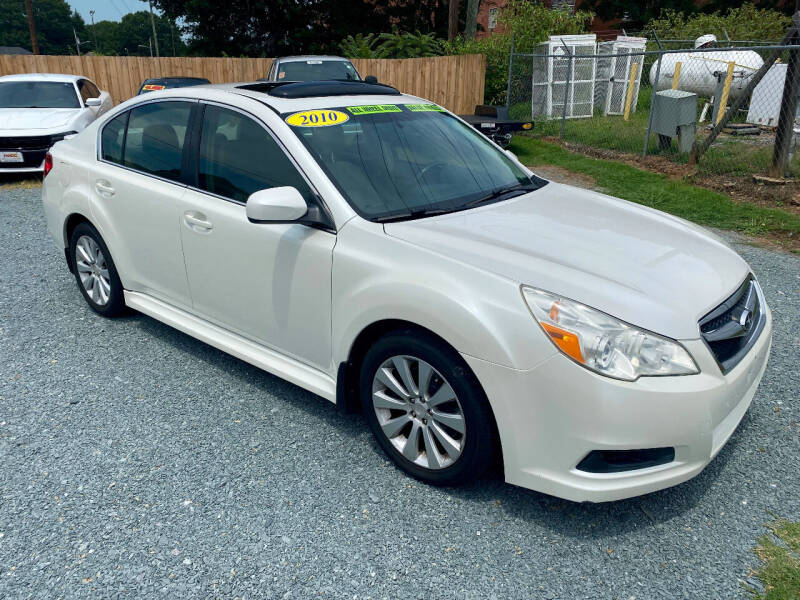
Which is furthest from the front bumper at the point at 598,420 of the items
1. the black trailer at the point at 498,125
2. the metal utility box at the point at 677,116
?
the black trailer at the point at 498,125

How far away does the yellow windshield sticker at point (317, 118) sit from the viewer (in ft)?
11.4

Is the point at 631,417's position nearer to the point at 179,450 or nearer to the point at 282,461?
the point at 282,461

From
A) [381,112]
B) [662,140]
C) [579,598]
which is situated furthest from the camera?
[662,140]

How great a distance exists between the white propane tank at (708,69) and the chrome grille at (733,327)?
13.5m

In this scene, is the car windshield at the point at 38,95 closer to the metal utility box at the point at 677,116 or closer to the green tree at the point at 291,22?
the metal utility box at the point at 677,116

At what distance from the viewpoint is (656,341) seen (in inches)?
99.0

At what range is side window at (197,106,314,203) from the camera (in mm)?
3381

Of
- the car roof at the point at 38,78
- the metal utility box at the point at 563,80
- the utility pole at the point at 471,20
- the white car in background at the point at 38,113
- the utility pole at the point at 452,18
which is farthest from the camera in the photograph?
the utility pole at the point at 471,20

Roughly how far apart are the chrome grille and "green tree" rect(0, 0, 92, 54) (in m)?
108

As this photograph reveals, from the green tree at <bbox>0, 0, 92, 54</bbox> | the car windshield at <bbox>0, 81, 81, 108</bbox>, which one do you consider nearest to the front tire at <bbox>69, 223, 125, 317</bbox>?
the car windshield at <bbox>0, 81, 81, 108</bbox>

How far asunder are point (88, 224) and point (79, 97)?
8230 mm

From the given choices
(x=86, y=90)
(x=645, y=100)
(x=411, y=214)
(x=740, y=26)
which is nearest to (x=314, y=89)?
(x=411, y=214)

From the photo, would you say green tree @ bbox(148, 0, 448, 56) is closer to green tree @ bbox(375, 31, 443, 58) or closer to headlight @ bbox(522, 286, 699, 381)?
green tree @ bbox(375, 31, 443, 58)

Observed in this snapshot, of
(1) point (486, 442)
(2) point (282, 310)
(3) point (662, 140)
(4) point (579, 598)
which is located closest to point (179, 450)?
(2) point (282, 310)
